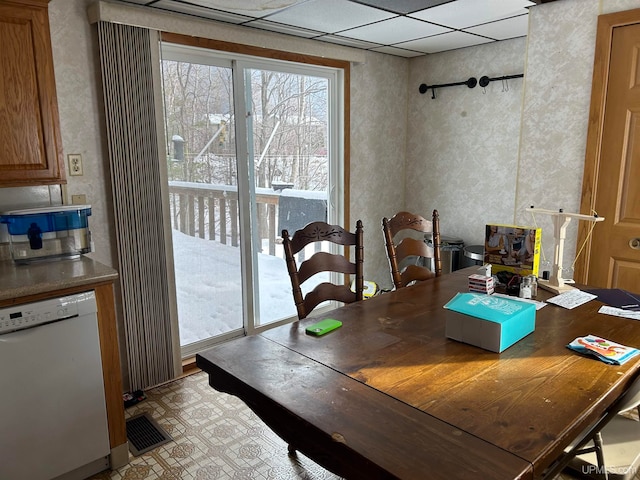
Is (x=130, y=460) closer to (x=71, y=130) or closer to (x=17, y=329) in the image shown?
(x=17, y=329)

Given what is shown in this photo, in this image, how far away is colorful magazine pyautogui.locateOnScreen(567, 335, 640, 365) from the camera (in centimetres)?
140

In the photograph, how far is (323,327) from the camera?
1.68 meters

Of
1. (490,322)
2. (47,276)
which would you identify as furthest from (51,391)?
(490,322)

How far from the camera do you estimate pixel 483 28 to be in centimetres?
321

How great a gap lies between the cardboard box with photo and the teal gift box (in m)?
0.46

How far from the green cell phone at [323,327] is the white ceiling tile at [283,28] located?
2.11 meters

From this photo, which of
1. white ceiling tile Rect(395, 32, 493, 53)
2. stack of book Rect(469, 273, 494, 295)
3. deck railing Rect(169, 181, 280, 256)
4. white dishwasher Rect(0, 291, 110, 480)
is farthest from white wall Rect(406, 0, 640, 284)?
white dishwasher Rect(0, 291, 110, 480)

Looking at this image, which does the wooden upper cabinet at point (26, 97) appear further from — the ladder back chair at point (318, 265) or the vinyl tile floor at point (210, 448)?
the vinyl tile floor at point (210, 448)

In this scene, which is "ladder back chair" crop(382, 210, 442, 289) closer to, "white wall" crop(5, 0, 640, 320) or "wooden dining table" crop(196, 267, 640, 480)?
"wooden dining table" crop(196, 267, 640, 480)

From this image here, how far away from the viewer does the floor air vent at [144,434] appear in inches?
91.9

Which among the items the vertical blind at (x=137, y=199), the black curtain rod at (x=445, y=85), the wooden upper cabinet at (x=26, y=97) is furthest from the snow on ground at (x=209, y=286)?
the black curtain rod at (x=445, y=85)

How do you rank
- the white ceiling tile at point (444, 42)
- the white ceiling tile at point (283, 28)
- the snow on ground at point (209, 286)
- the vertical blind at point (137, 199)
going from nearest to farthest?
the vertical blind at point (137, 199), the white ceiling tile at point (283, 28), the snow on ground at point (209, 286), the white ceiling tile at point (444, 42)

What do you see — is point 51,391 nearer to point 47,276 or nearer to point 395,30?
point 47,276

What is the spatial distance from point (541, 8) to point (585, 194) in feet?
3.62
